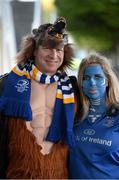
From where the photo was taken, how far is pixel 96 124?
5.39 ft

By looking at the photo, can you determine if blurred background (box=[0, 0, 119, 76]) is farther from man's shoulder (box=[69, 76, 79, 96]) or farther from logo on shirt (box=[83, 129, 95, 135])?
logo on shirt (box=[83, 129, 95, 135])

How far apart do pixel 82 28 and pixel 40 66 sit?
853 millimetres

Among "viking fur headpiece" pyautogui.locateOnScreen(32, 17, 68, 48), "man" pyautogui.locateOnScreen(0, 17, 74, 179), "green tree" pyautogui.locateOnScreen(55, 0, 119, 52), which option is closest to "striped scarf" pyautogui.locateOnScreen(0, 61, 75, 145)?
"man" pyautogui.locateOnScreen(0, 17, 74, 179)

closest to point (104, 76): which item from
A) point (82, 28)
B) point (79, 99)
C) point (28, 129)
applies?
point (79, 99)

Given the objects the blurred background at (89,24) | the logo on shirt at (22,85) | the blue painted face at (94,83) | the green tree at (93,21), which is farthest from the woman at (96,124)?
the green tree at (93,21)

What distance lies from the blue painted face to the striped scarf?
7cm

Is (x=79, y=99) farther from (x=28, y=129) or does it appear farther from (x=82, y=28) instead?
(x=82, y=28)

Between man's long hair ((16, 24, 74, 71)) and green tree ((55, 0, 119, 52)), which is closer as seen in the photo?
man's long hair ((16, 24, 74, 71))

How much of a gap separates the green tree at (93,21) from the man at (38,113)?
68 cm

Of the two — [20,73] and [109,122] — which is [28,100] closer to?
[20,73]

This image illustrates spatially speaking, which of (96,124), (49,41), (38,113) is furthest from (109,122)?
(49,41)

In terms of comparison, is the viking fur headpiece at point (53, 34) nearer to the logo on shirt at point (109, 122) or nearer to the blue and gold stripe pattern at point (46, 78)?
the blue and gold stripe pattern at point (46, 78)

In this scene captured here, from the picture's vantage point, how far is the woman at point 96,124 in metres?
1.59

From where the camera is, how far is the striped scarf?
158 centimetres
